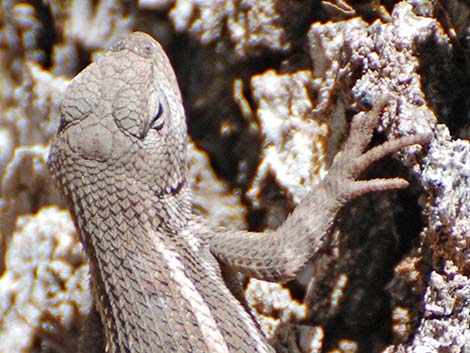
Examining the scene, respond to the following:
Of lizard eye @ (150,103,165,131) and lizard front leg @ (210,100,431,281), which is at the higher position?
lizard eye @ (150,103,165,131)

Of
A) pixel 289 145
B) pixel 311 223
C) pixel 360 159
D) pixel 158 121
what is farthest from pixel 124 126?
pixel 360 159

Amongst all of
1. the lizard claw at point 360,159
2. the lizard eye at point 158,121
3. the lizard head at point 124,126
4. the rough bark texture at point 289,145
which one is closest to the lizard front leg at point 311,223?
the lizard claw at point 360,159

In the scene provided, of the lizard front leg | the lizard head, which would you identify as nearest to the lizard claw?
the lizard front leg

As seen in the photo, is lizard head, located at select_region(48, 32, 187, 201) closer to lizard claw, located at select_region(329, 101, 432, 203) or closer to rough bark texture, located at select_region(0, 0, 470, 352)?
rough bark texture, located at select_region(0, 0, 470, 352)

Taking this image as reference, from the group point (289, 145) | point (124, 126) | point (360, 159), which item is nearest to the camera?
point (360, 159)

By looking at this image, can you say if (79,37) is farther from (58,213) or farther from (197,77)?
(58,213)

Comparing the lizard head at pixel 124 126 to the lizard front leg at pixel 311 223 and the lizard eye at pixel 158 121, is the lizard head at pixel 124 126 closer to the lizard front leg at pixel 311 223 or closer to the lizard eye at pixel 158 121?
the lizard eye at pixel 158 121

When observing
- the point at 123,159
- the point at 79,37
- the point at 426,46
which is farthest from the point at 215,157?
the point at 426,46

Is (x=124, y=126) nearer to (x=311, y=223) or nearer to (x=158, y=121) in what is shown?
(x=158, y=121)
